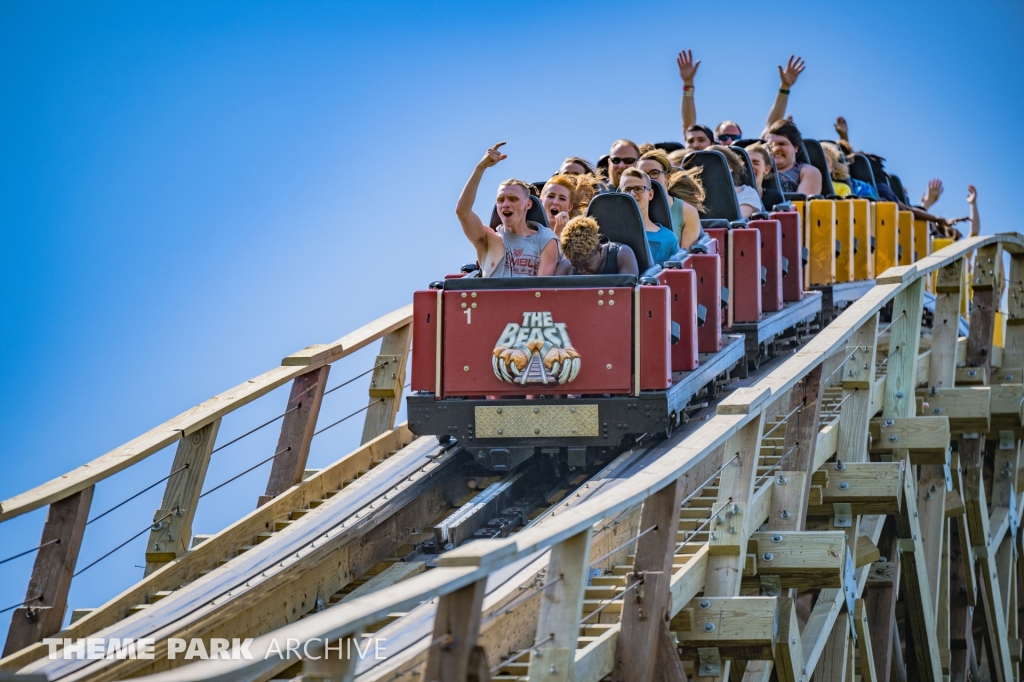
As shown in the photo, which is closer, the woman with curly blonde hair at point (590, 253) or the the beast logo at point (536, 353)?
the the beast logo at point (536, 353)

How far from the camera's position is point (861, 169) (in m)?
14.0

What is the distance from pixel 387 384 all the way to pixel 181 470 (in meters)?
1.94

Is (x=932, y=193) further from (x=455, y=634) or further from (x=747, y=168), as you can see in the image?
(x=455, y=634)

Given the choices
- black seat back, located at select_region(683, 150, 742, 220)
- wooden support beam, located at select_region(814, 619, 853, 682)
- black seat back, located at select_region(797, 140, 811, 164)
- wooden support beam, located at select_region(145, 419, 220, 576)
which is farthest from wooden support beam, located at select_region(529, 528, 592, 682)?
black seat back, located at select_region(797, 140, 811, 164)

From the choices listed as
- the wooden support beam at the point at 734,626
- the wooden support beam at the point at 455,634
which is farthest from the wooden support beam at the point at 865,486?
the wooden support beam at the point at 455,634

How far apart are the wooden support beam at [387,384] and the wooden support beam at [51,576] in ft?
8.07

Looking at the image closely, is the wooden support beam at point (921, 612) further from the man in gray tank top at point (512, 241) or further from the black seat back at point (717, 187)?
the man in gray tank top at point (512, 241)

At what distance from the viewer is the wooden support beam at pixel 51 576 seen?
493 centimetres

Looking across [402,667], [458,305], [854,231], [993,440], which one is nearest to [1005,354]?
[993,440]

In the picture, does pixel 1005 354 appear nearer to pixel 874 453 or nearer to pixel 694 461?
pixel 874 453

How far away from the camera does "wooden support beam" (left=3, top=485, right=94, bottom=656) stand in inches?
194

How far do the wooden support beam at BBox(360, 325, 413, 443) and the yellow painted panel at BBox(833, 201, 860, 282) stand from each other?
14.2 feet

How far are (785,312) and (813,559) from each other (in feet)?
13.7

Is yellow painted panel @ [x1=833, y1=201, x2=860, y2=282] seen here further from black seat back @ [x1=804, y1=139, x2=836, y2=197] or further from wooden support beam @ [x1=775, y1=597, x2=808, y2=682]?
wooden support beam @ [x1=775, y1=597, x2=808, y2=682]
